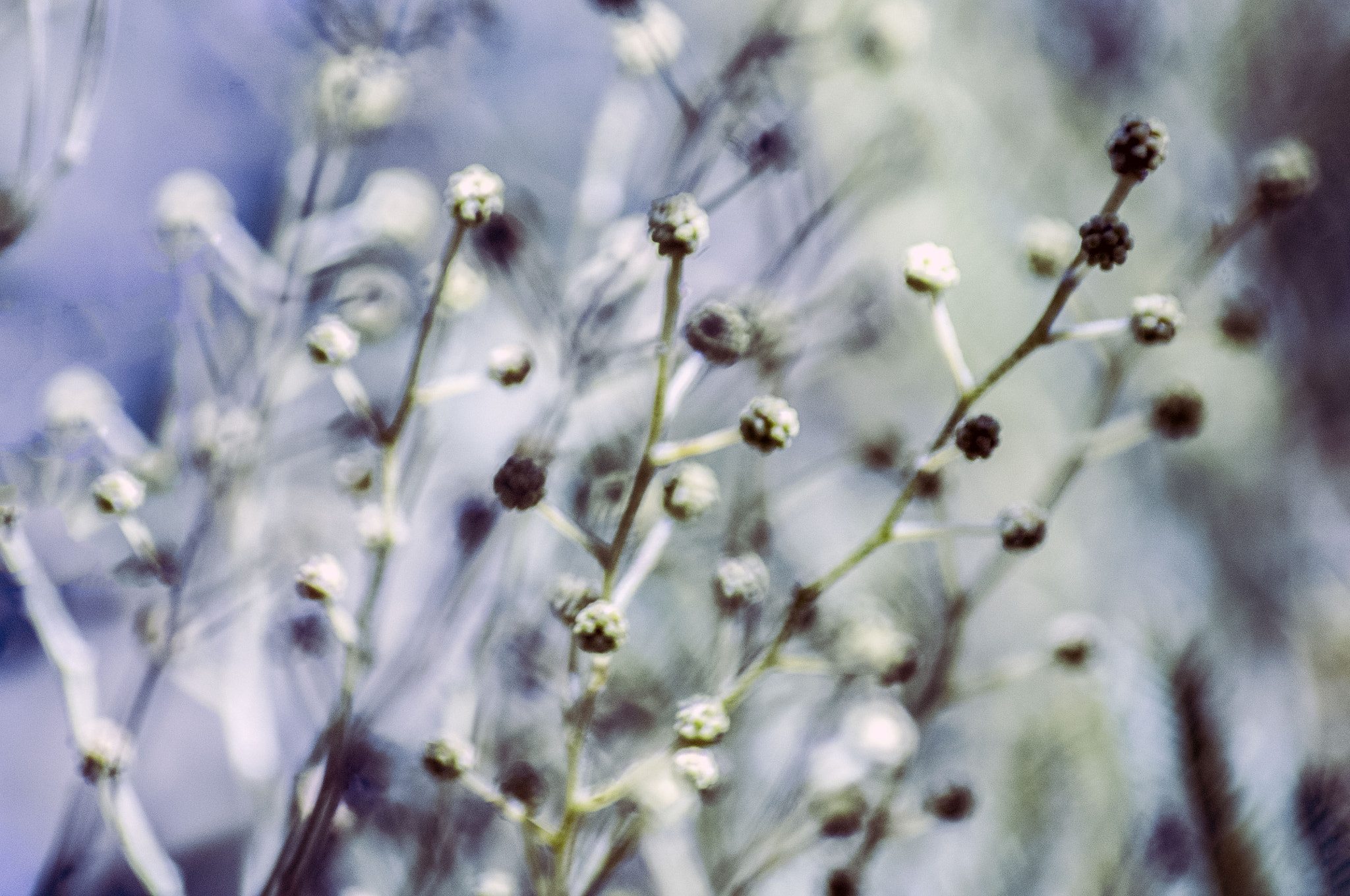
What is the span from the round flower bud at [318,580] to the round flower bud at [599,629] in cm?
10

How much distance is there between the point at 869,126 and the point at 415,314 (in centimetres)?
39

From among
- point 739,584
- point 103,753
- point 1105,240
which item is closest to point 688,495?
point 739,584

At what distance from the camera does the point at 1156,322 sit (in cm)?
31

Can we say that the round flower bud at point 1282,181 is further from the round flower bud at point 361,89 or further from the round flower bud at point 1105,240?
the round flower bud at point 361,89

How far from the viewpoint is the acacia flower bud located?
11.8 inches

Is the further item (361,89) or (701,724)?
(361,89)

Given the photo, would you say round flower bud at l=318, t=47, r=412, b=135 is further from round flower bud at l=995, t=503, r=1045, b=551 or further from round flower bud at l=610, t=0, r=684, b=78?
round flower bud at l=995, t=503, r=1045, b=551

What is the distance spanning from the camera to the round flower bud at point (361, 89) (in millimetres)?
490

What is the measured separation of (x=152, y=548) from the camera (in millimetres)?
408

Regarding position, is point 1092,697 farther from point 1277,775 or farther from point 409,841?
point 409,841

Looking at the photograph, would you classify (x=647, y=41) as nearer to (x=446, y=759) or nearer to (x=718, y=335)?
(x=718, y=335)

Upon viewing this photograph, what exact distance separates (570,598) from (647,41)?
0.31m

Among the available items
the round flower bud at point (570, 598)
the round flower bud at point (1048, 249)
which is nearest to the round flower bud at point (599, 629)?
the round flower bud at point (570, 598)

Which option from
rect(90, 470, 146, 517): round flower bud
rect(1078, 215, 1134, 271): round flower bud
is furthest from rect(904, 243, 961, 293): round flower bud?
rect(90, 470, 146, 517): round flower bud
